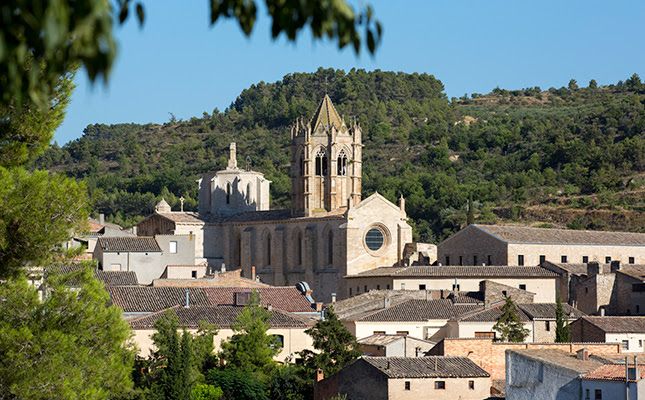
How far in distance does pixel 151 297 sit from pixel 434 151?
58.3 meters

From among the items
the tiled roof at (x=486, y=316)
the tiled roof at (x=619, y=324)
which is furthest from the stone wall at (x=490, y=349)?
the tiled roof at (x=486, y=316)

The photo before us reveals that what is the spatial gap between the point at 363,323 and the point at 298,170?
80.2 ft

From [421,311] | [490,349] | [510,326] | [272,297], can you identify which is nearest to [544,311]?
[421,311]

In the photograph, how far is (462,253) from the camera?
64000mm

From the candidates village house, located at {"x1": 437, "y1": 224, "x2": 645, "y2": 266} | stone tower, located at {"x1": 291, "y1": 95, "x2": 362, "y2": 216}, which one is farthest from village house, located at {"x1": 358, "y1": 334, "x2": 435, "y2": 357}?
stone tower, located at {"x1": 291, "y1": 95, "x2": 362, "y2": 216}

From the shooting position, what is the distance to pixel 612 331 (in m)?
46.2

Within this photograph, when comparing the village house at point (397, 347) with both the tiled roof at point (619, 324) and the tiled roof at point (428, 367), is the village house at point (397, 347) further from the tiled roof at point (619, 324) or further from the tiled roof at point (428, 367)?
the tiled roof at point (619, 324)

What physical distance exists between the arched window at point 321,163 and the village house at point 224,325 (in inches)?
980

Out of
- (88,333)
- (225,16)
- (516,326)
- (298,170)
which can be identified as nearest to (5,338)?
(88,333)

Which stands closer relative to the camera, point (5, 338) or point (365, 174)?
point (5, 338)

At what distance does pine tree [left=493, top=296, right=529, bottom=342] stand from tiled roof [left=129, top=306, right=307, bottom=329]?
6.07m

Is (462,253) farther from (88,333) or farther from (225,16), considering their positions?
(225,16)

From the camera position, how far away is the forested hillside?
86.6 meters

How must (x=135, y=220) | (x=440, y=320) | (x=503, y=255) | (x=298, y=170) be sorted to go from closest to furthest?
1. (x=440, y=320)
2. (x=503, y=255)
3. (x=298, y=170)
4. (x=135, y=220)
